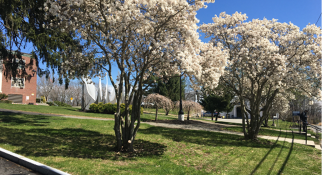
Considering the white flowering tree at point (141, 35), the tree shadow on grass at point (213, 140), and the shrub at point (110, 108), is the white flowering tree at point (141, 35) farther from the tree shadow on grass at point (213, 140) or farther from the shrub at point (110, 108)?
the shrub at point (110, 108)

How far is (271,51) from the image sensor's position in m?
10.7

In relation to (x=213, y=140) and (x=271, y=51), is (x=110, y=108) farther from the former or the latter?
(x=271, y=51)

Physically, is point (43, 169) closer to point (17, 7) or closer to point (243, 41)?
point (17, 7)

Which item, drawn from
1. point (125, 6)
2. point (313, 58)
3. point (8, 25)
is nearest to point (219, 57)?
point (125, 6)

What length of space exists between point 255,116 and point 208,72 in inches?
273

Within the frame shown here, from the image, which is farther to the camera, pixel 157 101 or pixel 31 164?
pixel 157 101

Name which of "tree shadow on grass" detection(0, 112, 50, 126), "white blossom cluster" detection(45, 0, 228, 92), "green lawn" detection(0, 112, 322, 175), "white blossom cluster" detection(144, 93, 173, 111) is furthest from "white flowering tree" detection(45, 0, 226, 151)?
"white blossom cluster" detection(144, 93, 173, 111)

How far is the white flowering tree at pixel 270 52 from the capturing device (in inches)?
415

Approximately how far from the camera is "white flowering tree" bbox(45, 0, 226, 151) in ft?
21.3

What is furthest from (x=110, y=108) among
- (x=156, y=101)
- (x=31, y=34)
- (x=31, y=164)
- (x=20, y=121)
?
(x=31, y=164)

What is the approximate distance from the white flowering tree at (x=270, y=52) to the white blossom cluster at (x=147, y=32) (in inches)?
132

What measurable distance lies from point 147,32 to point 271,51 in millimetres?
6852

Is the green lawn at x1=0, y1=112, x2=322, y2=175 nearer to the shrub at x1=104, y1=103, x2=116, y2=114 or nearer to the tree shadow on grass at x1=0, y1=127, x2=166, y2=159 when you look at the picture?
the tree shadow on grass at x1=0, y1=127, x2=166, y2=159

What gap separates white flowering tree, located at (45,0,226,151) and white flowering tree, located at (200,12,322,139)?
3452mm
